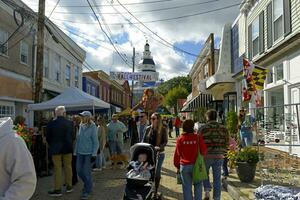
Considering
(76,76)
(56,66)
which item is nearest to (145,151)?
(56,66)

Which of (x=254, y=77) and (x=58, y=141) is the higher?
(x=254, y=77)

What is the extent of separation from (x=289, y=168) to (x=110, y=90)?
42.7m

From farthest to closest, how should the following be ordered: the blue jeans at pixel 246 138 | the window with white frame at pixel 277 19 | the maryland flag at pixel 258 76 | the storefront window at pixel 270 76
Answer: the storefront window at pixel 270 76 < the window with white frame at pixel 277 19 < the maryland flag at pixel 258 76 < the blue jeans at pixel 246 138

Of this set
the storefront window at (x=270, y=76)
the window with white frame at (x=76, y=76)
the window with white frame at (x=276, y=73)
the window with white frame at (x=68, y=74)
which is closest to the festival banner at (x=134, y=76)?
the window with white frame at (x=76, y=76)

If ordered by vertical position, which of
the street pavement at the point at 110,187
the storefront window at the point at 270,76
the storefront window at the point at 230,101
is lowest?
the street pavement at the point at 110,187

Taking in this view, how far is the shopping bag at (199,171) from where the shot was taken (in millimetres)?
6871

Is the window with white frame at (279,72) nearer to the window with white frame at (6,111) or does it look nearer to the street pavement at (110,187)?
the street pavement at (110,187)

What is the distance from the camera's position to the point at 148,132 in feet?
27.8

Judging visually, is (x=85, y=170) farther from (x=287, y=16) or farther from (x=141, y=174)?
(x=287, y=16)

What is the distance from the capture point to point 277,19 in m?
15.4

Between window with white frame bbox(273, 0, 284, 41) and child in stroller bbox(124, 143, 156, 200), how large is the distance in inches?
359

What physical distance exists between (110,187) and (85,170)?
61.4 inches

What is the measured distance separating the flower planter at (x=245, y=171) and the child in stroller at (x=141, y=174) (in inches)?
115

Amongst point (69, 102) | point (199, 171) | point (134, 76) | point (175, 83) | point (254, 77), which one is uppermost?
point (175, 83)
